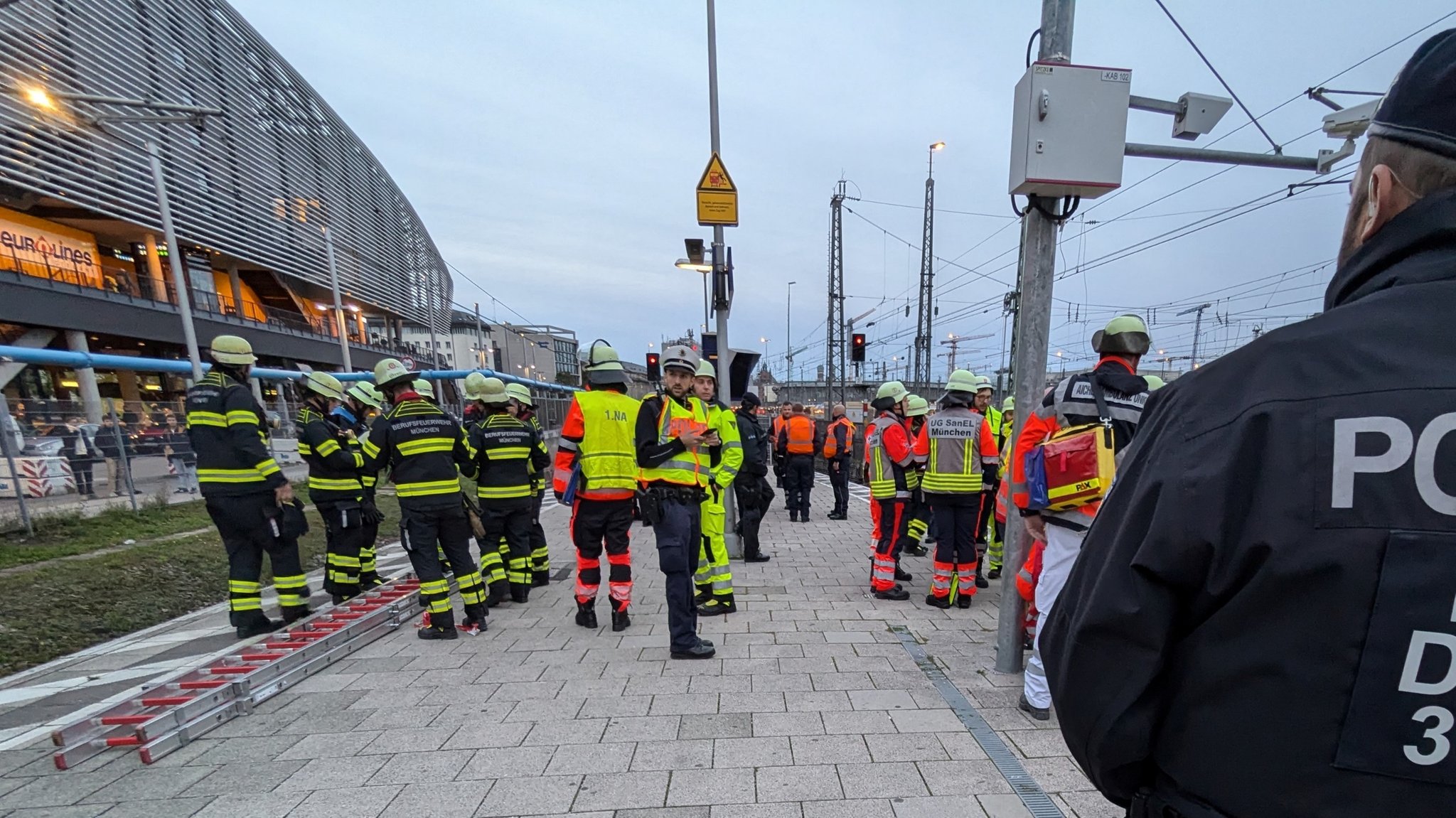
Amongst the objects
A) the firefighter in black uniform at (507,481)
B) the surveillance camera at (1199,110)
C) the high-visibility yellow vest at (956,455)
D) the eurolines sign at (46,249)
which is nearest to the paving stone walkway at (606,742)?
the firefighter in black uniform at (507,481)

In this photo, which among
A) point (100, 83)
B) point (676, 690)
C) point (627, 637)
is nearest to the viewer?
point (676, 690)

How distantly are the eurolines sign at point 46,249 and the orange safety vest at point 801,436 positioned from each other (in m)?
24.2

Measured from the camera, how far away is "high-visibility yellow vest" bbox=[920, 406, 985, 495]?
463cm

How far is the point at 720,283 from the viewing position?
6855 millimetres

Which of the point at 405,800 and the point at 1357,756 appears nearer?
the point at 1357,756

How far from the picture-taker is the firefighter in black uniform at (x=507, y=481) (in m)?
4.84

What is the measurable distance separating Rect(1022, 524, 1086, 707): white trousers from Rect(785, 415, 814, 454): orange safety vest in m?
5.71

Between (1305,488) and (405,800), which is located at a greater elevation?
(1305,488)

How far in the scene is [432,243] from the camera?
49.5 metres

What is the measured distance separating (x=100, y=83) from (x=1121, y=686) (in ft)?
95.4

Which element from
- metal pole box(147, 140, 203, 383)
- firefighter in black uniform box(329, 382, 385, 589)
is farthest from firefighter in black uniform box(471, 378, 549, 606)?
metal pole box(147, 140, 203, 383)

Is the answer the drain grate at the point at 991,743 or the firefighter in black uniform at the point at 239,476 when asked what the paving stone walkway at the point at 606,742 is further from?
the firefighter in black uniform at the point at 239,476

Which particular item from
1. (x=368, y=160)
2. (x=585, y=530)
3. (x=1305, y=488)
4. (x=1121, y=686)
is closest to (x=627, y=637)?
(x=585, y=530)

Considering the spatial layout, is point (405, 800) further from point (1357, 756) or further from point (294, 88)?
point (294, 88)
